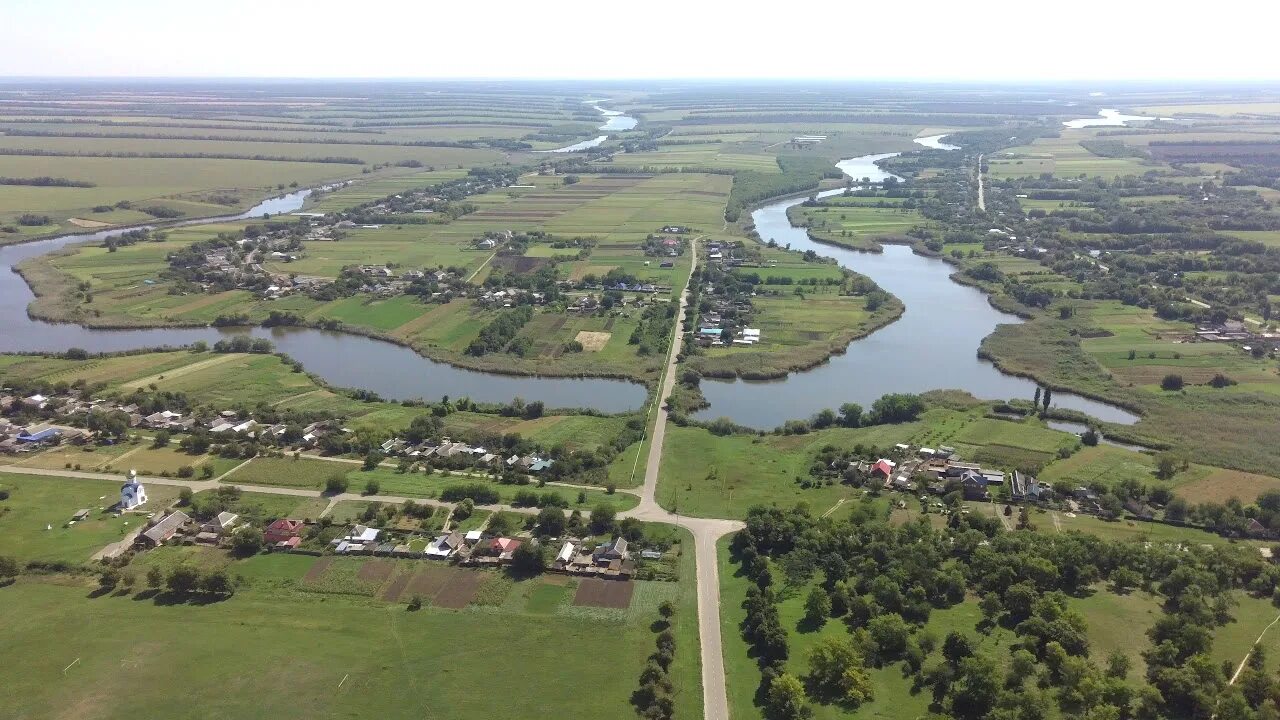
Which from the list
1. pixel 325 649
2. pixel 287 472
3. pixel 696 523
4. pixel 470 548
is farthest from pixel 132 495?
pixel 696 523

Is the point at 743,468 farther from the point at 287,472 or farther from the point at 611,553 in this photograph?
the point at 287,472

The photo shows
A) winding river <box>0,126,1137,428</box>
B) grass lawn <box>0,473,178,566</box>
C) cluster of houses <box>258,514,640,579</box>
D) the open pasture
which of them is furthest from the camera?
the open pasture

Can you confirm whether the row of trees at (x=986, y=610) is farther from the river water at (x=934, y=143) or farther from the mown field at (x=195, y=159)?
the river water at (x=934, y=143)

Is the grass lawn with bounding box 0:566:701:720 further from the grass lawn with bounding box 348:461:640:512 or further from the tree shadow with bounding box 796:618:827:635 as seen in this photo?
the grass lawn with bounding box 348:461:640:512

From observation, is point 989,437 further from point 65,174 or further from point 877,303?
point 65,174

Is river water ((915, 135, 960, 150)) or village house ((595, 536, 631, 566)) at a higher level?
river water ((915, 135, 960, 150))

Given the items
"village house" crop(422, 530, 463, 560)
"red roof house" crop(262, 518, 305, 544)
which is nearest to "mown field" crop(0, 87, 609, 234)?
"red roof house" crop(262, 518, 305, 544)

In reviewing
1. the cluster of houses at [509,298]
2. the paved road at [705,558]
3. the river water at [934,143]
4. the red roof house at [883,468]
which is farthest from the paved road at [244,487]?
the river water at [934,143]
